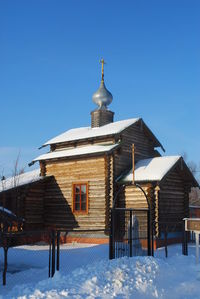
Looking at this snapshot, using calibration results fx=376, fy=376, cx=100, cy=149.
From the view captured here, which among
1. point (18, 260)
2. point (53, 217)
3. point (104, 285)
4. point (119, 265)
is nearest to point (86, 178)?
point (53, 217)

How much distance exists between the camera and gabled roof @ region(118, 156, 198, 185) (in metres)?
19.7

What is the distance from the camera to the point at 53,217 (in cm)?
2303

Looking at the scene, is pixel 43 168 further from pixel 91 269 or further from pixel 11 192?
pixel 91 269

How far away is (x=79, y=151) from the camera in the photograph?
2238cm

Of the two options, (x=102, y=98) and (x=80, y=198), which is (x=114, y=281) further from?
(x=102, y=98)

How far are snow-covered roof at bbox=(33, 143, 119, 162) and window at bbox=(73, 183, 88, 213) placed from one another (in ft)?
6.17

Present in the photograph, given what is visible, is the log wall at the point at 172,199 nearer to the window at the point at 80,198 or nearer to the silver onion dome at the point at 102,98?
the window at the point at 80,198

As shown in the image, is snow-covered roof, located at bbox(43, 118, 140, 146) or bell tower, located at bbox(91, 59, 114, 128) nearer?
snow-covered roof, located at bbox(43, 118, 140, 146)

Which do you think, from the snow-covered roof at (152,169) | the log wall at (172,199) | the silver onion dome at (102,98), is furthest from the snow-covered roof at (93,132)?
the log wall at (172,199)

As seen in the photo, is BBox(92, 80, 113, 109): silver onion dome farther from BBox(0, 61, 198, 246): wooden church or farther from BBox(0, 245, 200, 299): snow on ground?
BBox(0, 245, 200, 299): snow on ground

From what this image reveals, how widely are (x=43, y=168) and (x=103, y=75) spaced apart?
837 cm

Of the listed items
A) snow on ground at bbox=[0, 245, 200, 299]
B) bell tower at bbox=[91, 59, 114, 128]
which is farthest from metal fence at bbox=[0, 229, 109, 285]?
bell tower at bbox=[91, 59, 114, 128]

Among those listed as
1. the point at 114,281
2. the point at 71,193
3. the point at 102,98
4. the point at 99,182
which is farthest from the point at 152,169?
the point at 114,281

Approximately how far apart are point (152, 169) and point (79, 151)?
4.57m
